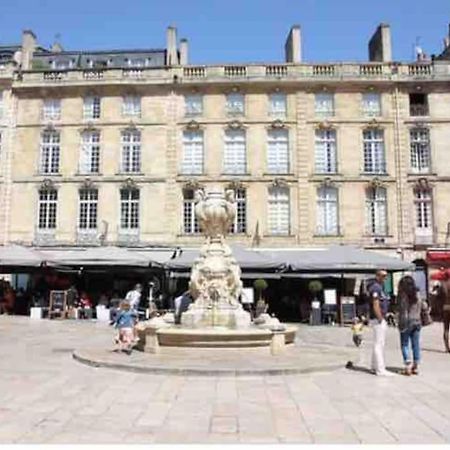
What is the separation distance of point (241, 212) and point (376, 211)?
6.06m

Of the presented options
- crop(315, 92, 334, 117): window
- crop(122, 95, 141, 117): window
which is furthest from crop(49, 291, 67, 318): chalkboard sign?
crop(315, 92, 334, 117): window

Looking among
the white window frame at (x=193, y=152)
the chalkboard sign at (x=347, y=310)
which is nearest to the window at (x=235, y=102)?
the white window frame at (x=193, y=152)

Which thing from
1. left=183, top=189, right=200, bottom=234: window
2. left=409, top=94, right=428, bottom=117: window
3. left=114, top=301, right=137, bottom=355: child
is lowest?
left=114, top=301, right=137, bottom=355: child

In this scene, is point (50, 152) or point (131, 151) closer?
point (131, 151)

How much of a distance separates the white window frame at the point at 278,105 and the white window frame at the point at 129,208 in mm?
7207

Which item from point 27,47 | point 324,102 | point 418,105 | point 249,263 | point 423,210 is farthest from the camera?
point 27,47

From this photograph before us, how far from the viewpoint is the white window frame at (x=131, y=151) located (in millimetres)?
28234

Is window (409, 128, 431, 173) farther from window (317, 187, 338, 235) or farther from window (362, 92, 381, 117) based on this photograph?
window (317, 187, 338, 235)

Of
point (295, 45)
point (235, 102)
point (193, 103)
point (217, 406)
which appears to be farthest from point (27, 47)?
point (217, 406)

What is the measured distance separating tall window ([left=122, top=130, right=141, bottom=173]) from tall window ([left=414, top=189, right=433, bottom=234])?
1269cm

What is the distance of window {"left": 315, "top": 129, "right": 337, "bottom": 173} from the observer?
91.9 feet

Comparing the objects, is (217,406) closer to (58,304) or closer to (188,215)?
(58,304)

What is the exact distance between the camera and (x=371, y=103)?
28.2 meters

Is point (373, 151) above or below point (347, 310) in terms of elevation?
above
